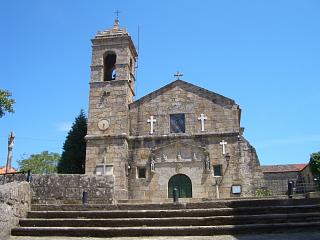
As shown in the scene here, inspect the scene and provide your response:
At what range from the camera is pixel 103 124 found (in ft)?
75.7

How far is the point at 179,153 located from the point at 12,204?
14952 mm

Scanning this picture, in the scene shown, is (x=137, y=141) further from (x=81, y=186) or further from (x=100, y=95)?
(x=81, y=186)

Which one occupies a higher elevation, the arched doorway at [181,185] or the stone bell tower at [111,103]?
the stone bell tower at [111,103]

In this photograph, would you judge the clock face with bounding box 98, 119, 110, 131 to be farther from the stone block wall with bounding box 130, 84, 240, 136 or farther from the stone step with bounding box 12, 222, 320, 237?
the stone step with bounding box 12, 222, 320, 237

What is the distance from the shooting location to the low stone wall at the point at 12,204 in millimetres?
7574

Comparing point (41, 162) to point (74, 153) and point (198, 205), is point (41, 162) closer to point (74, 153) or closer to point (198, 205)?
point (74, 153)

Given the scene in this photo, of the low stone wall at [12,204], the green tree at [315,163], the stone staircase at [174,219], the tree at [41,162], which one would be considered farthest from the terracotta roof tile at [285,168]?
the low stone wall at [12,204]

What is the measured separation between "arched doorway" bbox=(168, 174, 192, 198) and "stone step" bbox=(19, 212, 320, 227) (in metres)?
13.5

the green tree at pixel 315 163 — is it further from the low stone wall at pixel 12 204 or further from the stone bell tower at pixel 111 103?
the low stone wall at pixel 12 204

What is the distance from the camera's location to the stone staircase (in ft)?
25.3

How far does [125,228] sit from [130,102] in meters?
17.5

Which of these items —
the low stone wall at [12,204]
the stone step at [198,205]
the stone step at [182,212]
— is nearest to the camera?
the low stone wall at [12,204]

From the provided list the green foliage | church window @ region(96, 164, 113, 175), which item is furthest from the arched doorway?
the green foliage

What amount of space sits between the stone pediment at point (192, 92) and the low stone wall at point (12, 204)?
15276 mm
